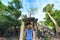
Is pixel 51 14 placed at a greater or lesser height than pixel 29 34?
greater

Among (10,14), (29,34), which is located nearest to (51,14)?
(10,14)

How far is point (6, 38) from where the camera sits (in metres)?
12.8

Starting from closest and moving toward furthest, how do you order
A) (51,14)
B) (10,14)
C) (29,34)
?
(29,34), (10,14), (51,14)

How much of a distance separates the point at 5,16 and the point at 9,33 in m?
1.61

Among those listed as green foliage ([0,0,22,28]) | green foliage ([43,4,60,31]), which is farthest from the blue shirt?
green foliage ([43,4,60,31])

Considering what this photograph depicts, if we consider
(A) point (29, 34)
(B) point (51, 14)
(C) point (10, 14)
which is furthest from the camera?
(B) point (51, 14)

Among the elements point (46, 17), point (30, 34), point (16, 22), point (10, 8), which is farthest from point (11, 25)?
point (30, 34)

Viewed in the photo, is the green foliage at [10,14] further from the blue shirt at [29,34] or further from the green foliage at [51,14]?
the blue shirt at [29,34]

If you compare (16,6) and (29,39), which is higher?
(16,6)

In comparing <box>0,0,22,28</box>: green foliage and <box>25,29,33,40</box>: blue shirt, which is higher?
<box>0,0,22,28</box>: green foliage

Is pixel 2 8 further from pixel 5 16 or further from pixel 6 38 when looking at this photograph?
pixel 6 38

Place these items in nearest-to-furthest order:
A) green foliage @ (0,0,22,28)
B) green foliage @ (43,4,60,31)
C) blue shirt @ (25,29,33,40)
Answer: blue shirt @ (25,29,33,40)
green foliage @ (0,0,22,28)
green foliage @ (43,4,60,31)

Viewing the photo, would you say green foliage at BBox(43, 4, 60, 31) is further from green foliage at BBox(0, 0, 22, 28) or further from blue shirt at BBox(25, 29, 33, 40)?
blue shirt at BBox(25, 29, 33, 40)

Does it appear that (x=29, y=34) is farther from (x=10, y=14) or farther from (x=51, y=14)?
(x=51, y=14)
